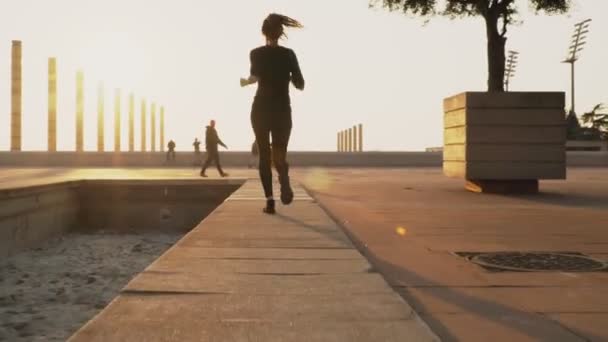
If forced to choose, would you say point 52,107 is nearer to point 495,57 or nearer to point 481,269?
point 495,57

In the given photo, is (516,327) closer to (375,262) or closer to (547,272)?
(547,272)

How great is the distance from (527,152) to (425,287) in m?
8.37

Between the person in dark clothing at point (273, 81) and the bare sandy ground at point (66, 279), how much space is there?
7.59 ft

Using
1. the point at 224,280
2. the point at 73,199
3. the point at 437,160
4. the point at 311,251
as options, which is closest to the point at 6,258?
the point at 73,199

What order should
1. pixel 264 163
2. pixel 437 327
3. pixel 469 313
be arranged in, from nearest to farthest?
pixel 437 327
pixel 469 313
pixel 264 163

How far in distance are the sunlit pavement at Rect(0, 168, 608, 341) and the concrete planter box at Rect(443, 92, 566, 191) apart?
4.79ft

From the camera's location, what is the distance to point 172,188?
13.7 meters

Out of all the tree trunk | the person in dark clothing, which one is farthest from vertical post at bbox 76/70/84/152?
the person in dark clothing

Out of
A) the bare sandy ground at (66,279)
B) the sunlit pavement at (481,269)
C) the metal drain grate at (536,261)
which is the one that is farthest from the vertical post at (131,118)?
the metal drain grate at (536,261)

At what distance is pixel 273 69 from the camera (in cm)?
641

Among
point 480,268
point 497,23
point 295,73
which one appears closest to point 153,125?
point 497,23

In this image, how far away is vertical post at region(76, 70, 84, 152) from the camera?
160 feet

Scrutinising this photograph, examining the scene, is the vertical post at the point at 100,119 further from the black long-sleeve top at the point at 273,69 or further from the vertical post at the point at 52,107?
the black long-sleeve top at the point at 273,69

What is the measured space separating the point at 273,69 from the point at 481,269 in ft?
10.0
